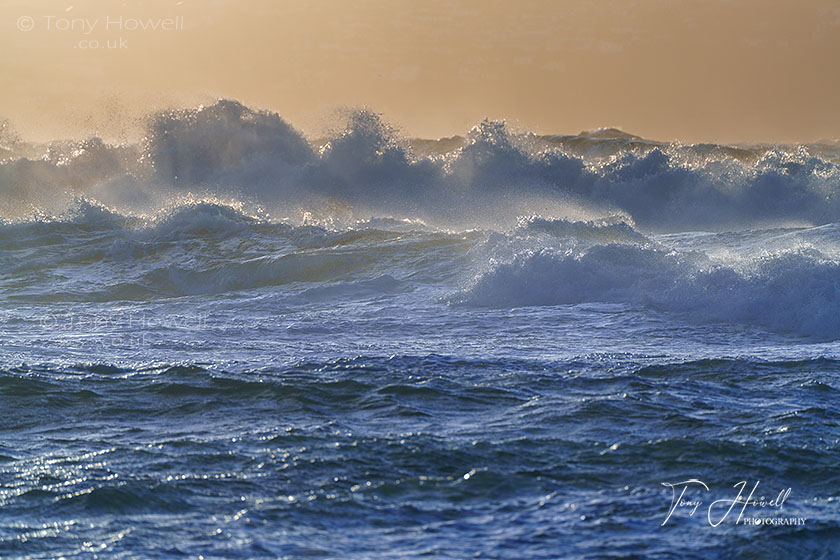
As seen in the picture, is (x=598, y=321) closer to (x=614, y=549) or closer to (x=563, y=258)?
(x=563, y=258)

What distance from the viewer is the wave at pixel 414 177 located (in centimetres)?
2052

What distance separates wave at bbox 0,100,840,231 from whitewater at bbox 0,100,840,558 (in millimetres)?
578

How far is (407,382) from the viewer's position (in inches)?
266

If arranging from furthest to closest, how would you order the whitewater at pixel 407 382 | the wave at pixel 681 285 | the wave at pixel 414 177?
the wave at pixel 414 177 → the wave at pixel 681 285 → the whitewater at pixel 407 382

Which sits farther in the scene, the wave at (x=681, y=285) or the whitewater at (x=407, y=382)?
the wave at (x=681, y=285)
